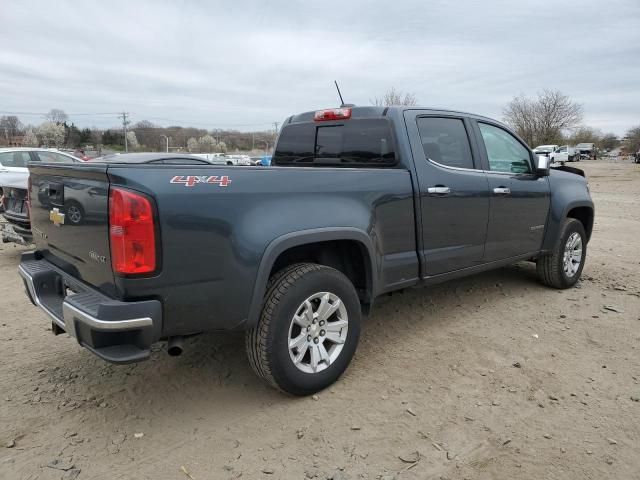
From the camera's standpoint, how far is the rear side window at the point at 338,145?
3867 mm

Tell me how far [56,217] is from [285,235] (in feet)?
4.60

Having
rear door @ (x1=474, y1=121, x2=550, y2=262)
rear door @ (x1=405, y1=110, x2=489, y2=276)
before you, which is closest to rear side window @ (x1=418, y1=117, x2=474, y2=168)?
rear door @ (x1=405, y1=110, x2=489, y2=276)

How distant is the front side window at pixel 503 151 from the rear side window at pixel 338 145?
1212mm

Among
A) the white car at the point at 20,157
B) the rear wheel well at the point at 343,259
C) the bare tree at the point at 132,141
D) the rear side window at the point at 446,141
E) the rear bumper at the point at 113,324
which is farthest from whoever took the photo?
the bare tree at the point at 132,141

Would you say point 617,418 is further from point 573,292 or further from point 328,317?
point 573,292

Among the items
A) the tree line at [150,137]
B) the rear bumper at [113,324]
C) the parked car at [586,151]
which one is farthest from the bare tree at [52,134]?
the rear bumper at [113,324]

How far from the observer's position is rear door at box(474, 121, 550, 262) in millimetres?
4473

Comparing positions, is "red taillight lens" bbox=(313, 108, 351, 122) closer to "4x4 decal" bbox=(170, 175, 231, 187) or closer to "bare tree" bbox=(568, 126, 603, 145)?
"4x4 decal" bbox=(170, 175, 231, 187)

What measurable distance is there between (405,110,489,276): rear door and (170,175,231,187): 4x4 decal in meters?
1.67

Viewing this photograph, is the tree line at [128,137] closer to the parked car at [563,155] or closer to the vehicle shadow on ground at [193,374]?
the parked car at [563,155]

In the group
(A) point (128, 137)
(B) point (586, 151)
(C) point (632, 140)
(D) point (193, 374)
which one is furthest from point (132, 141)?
(D) point (193, 374)

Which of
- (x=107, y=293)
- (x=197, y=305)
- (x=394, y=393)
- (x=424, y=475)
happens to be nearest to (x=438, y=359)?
(x=394, y=393)

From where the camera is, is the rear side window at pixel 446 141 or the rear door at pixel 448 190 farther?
the rear side window at pixel 446 141

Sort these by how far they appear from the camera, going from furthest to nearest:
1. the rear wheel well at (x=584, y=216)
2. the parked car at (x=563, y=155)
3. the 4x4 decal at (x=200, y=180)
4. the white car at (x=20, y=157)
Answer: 1. the parked car at (x=563, y=155)
2. the white car at (x=20, y=157)
3. the rear wheel well at (x=584, y=216)
4. the 4x4 decal at (x=200, y=180)
